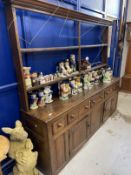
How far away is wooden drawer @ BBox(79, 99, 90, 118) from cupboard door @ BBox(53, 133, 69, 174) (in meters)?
0.35

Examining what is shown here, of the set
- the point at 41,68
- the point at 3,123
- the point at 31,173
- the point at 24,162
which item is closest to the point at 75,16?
the point at 41,68

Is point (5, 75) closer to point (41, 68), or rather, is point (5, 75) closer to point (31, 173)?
point (41, 68)

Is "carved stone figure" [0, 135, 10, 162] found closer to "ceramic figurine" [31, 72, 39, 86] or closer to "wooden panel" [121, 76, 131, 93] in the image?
"ceramic figurine" [31, 72, 39, 86]

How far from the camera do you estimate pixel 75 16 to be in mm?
1879

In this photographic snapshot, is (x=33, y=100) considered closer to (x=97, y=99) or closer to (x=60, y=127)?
(x=60, y=127)

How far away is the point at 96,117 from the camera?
229 centimetres

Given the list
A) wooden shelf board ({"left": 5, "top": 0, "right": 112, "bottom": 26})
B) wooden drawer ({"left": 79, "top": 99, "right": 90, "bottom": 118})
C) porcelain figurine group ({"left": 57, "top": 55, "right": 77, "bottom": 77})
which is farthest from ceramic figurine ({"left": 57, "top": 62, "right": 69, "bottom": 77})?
wooden shelf board ({"left": 5, "top": 0, "right": 112, "bottom": 26})

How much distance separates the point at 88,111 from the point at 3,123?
1.09 meters

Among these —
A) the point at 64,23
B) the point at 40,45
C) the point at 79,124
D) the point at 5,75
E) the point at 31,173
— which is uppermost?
the point at 64,23

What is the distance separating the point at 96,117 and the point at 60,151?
2.96 ft

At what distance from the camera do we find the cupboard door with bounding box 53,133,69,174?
155cm

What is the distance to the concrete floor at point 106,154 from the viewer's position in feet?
5.66

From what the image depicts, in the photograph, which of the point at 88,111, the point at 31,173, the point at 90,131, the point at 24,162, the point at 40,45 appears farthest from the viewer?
the point at 90,131

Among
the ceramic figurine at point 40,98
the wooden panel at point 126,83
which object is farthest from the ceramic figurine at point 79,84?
the wooden panel at point 126,83
